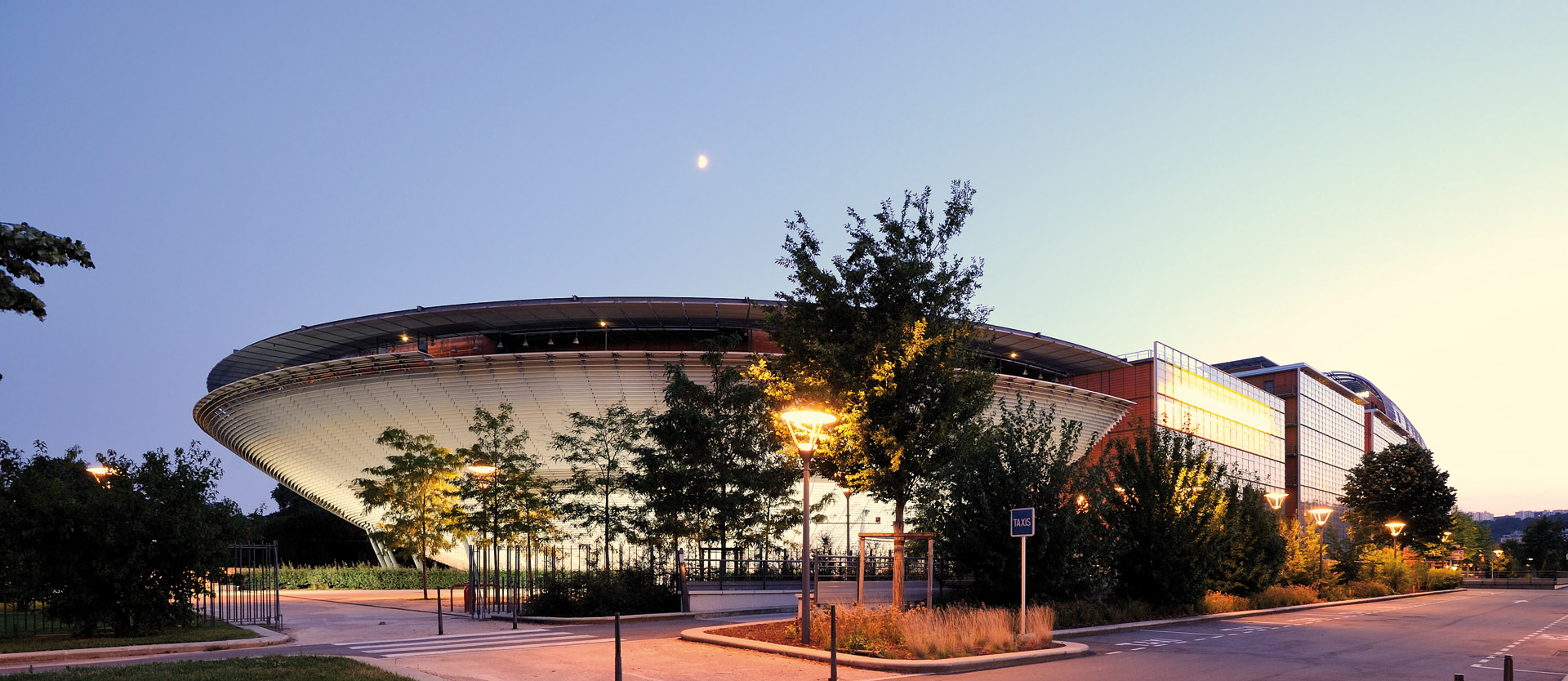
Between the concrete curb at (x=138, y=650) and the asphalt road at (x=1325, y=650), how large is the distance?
41.2 feet

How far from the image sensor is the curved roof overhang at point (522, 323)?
44250mm

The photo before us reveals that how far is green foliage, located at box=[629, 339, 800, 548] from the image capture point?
2736 centimetres

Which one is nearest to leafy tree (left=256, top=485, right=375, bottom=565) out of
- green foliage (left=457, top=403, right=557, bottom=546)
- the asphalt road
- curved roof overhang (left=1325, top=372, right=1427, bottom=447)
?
green foliage (left=457, top=403, right=557, bottom=546)

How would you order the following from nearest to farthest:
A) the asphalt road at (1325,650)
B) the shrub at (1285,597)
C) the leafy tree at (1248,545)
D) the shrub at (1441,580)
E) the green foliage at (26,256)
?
1. the green foliage at (26,256)
2. the asphalt road at (1325,650)
3. the leafy tree at (1248,545)
4. the shrub at (1285,597)
5. the shrub at (1441,580)

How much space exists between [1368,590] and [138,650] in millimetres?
46473

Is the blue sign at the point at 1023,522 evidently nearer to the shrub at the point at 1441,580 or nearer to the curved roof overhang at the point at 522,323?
the curved roof overhang at the point at 522,323

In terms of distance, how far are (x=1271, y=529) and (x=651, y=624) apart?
23.3 metres

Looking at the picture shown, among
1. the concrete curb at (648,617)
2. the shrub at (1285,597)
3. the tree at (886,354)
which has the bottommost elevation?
the shrub at (1285,597)

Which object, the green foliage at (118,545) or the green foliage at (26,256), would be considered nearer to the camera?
the green foliage at (26,256)

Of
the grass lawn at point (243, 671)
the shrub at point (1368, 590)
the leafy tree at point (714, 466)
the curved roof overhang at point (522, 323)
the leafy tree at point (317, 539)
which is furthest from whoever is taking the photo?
the leafy tree at point (317, 539)

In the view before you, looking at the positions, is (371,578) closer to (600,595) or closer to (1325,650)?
(600,595)

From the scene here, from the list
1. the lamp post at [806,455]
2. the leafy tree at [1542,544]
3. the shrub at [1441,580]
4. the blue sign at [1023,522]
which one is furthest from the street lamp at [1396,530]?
the leafy tree at [1542,544]

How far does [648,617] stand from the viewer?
24.2 meters

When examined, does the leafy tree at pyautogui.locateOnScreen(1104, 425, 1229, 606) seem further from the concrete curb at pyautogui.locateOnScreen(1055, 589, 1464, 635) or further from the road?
the road
